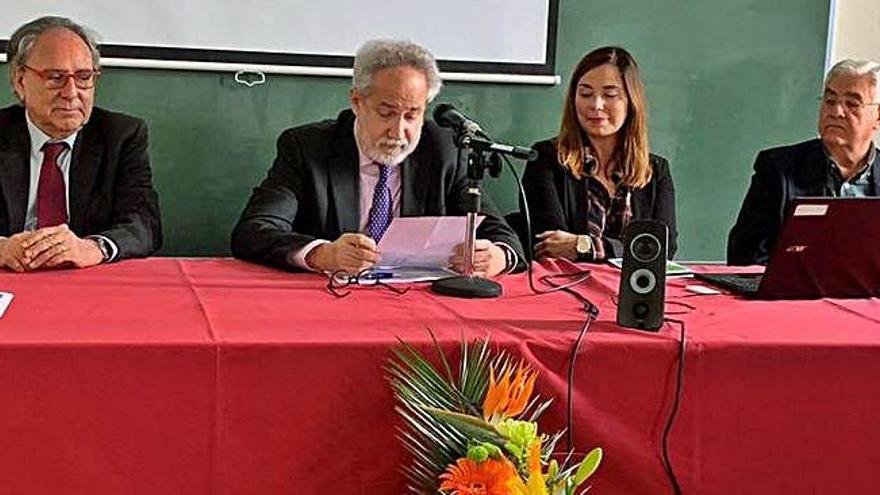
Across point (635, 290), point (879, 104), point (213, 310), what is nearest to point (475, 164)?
point (635, 290)

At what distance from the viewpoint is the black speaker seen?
180 centimetres

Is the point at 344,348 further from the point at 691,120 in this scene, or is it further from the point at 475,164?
the point at 691,120

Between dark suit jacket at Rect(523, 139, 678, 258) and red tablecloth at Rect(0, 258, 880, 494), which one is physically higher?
dark suit jacket at Rect(523, 139, 678, 258)

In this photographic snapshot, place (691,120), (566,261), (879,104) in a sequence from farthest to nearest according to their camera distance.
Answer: (691,120), (879,104), (566,261)

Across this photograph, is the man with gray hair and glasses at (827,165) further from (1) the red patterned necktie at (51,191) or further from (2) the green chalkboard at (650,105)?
(1) the red patterned necktie at (51,191)

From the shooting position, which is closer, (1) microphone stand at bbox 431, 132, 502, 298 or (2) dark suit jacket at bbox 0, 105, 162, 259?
(1) microphone stand at bbox 431, 132, 502, 298

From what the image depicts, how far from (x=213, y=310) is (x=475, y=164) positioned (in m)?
0.60

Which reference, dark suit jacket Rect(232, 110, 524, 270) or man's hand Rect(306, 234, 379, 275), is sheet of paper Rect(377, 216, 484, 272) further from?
dark suit jacket Rect(232, 110, 524, 270)

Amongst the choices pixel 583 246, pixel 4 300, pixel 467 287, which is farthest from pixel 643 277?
pixel 4 300

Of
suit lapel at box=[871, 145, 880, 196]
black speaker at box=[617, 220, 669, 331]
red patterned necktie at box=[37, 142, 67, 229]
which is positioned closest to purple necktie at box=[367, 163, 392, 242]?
red patterned necktie at box=[37, 142, 67, 229]

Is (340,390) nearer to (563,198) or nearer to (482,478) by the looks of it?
(482,478)

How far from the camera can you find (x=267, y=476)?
161 centimetres

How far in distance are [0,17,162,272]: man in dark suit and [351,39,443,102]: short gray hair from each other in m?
0.61

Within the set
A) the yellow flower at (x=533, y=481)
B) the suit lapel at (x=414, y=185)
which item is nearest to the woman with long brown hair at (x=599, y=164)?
the suit lapel at (x=414, y=185)
